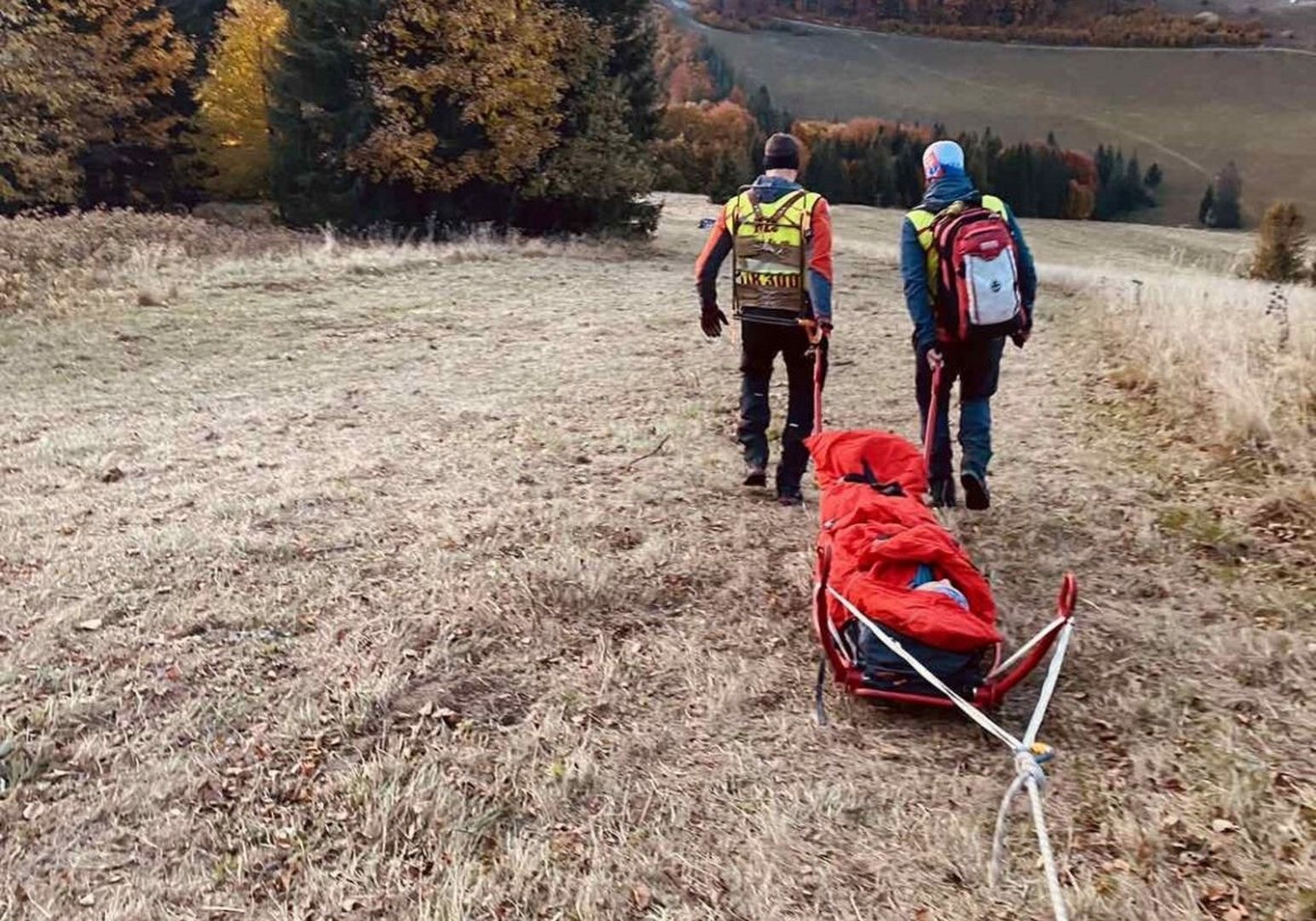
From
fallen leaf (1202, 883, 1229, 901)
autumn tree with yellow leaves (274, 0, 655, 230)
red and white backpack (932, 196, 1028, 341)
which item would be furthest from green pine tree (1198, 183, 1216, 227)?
fallen leaf (1202, 883, 1229, 901)

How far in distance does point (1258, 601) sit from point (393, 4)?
1762 centimetres

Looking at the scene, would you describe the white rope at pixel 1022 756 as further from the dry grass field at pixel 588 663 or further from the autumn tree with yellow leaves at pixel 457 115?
the autumn tree with yellow leaves at pixel 457 115

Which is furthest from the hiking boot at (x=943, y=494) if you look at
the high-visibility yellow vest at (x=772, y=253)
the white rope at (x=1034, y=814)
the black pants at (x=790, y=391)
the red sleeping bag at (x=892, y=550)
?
the white rope at (x=1034, y=814)

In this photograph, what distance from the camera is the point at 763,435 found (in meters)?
5.81

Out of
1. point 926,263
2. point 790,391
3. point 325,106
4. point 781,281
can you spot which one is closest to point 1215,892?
point 926,263

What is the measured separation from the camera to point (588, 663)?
3.84m

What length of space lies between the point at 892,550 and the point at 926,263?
2016mm

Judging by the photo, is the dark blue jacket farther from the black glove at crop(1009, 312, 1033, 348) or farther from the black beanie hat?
the black beanie hat

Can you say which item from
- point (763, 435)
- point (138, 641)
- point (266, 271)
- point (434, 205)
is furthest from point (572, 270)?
point (138, 641)

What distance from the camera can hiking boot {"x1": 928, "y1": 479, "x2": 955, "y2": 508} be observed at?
5465 millimetres

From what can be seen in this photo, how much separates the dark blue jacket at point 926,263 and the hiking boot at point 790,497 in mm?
1149

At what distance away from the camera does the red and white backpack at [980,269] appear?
4.65 m

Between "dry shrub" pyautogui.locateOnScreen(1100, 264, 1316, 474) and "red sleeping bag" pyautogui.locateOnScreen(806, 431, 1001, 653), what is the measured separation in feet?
8.51

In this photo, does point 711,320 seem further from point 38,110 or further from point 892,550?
point 38,110
